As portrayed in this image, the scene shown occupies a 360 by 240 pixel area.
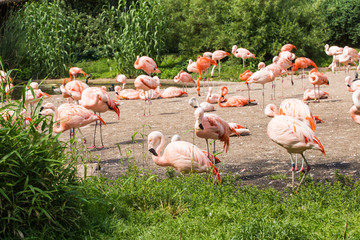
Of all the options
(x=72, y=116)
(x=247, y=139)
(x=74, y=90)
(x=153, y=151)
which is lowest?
(x=247, y=139)

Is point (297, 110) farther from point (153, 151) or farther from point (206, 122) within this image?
point (153, 151)

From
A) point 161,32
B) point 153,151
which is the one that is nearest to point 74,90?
point 153,151

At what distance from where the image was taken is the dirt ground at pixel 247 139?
526cm

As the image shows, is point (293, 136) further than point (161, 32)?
No

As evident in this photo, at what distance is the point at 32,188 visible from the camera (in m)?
3.09

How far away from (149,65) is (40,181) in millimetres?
9035

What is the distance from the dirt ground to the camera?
17.3 feet

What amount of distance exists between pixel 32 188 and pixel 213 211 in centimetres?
149

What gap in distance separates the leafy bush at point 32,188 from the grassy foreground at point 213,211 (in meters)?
0.24

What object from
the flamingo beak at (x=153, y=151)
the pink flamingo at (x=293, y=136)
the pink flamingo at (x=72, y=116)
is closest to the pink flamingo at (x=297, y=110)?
the pink flamingo at (x=293, y=136)

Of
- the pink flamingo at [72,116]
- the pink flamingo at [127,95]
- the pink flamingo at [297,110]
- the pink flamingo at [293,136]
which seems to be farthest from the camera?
the pink flamingo at [127,95]

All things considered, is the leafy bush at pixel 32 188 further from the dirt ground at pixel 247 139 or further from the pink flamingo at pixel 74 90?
the pink flamingo at pixel 74 90

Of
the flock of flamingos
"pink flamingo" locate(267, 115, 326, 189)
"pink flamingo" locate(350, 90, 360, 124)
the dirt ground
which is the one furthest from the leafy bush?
"pink flamingo" locate(350, 90, 360, 124)

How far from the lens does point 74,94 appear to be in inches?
341
